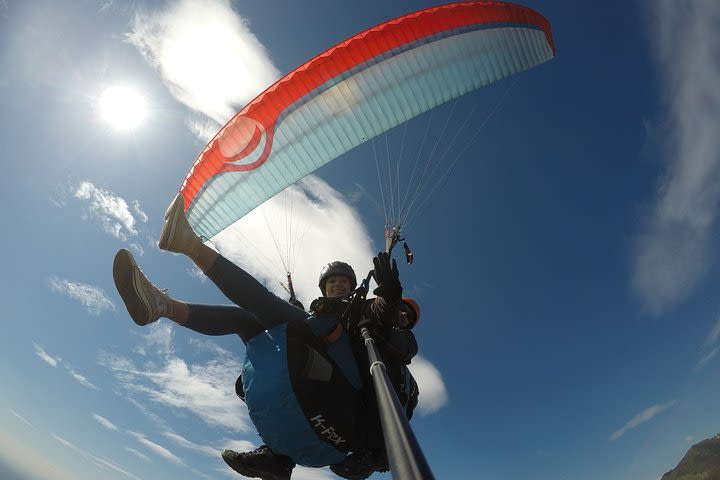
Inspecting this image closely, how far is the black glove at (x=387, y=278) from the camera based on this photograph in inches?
91.5

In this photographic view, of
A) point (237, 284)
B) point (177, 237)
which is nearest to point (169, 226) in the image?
point (177, 237)

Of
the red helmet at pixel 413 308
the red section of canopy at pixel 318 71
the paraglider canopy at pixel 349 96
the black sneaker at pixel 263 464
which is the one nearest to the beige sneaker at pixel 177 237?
the black sneaker at pixel 263 464

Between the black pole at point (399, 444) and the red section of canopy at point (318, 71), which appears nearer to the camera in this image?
the black pole at point (399, 444)

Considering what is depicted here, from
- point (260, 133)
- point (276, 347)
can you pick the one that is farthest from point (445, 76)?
point (276, 347)

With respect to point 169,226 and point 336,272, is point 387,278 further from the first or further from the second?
point 169,226

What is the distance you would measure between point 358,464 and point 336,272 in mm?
1660

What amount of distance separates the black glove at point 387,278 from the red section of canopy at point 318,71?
12.2 feet

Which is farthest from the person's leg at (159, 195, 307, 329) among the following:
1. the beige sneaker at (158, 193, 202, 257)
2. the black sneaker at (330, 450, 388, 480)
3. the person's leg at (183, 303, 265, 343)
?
the black sneaker at (330, 450, 388, 480)

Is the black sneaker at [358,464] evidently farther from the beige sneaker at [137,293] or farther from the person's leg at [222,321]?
the beige sneaker at [137,293]

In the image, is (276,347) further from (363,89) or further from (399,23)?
(399,23)

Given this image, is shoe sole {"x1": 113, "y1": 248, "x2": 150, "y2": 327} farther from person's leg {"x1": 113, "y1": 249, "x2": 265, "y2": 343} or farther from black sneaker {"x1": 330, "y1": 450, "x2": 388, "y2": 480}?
black sneaker {"x1": 330, "y1": 450, "x2": 388, "y2": 480}

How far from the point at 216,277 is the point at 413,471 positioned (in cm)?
197

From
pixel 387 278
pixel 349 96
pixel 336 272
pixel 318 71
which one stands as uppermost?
pixel 349 96

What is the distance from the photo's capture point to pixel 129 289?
2.75m
